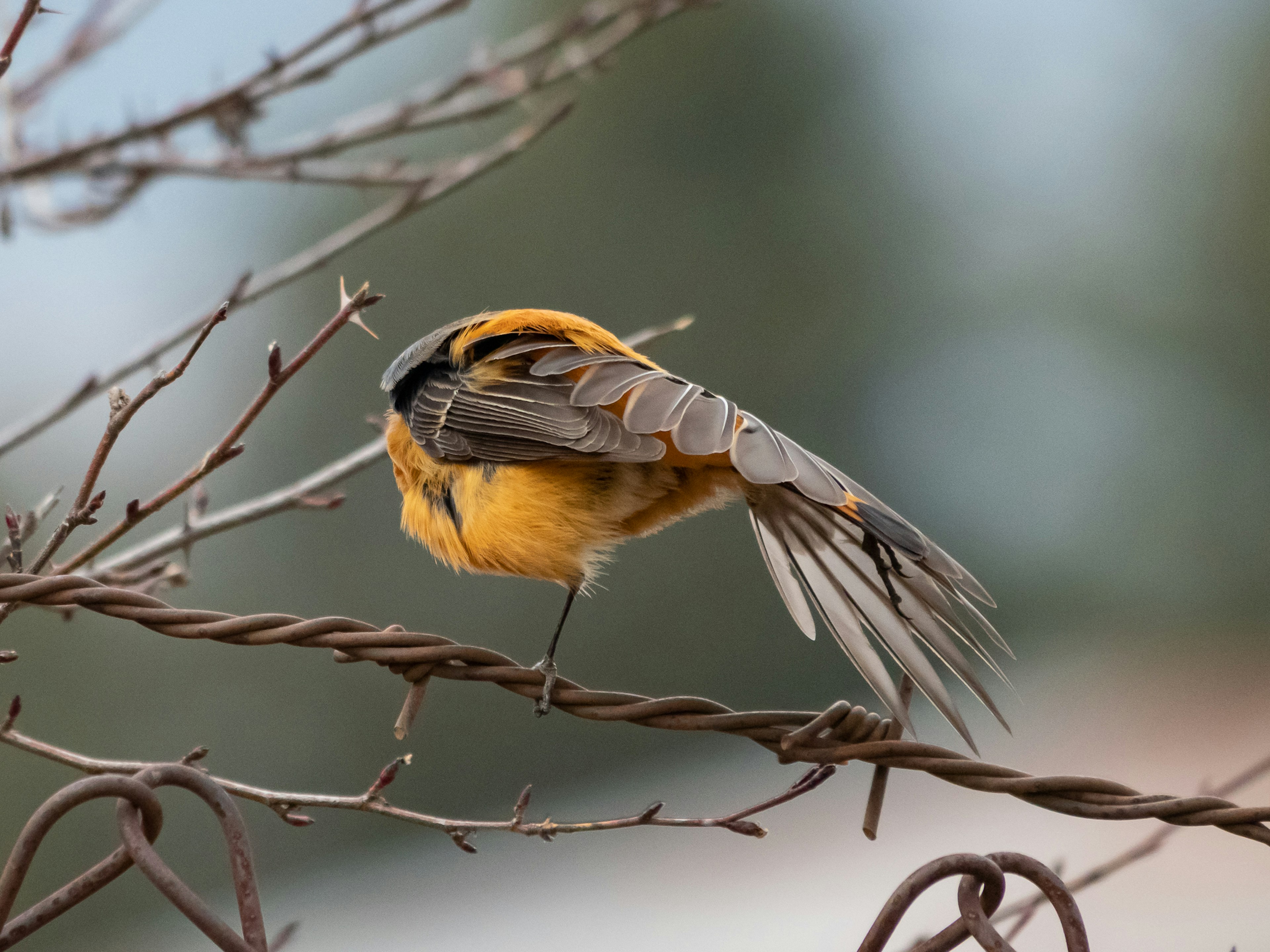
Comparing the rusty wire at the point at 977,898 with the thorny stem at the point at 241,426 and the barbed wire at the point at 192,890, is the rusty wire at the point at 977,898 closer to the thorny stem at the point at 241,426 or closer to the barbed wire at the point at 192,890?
the barbed wire at the point at 192,890

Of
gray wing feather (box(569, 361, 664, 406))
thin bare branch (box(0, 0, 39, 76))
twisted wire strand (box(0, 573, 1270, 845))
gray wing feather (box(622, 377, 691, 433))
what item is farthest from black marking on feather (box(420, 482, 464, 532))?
thin bare branch (box(0, 0, 39, 76))

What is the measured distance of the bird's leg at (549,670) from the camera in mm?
2008

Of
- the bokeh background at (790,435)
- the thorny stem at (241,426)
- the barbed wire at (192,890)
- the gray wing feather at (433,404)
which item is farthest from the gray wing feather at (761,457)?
the bokeh background at (790,435)

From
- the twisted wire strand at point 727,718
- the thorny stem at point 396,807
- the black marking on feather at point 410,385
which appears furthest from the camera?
the black marking on feather at point 410,385

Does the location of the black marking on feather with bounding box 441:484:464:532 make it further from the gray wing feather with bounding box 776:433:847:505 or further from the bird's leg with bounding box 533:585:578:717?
the gray wing feather with bounding box 776:433:847:505

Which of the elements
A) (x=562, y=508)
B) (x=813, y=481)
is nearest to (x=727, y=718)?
(x=813, y=481)

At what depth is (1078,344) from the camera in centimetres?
2178

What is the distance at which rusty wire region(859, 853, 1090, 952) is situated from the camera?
1.55 metres

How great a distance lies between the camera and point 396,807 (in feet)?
7.70

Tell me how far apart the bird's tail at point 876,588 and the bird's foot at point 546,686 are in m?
0.60

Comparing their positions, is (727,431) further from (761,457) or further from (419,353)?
(419,353)

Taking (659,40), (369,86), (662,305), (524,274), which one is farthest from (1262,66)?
(369,86)

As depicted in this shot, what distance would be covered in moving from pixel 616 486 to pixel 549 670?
1.90 feet

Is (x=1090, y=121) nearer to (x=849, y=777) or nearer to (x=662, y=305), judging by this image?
(x=662, y=305)
